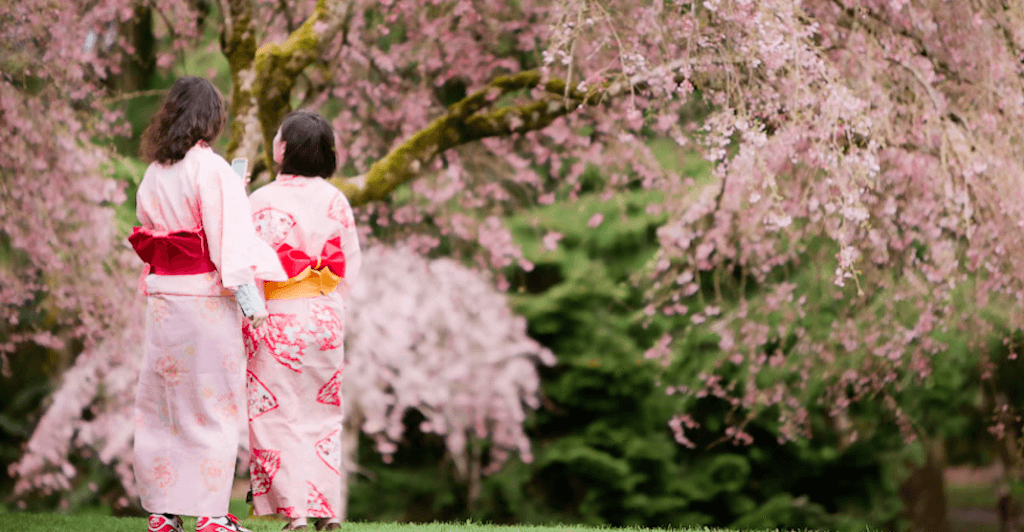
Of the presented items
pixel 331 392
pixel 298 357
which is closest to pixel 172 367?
pixel 298 357

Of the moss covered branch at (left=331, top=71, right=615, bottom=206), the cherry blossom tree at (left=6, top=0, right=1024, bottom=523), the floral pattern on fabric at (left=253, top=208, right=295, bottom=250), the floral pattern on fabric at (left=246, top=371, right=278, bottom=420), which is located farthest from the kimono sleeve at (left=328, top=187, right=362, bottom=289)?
the moss covered branch at (left=331, top=71, right=615, bottom=206)

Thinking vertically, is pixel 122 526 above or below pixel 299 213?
below

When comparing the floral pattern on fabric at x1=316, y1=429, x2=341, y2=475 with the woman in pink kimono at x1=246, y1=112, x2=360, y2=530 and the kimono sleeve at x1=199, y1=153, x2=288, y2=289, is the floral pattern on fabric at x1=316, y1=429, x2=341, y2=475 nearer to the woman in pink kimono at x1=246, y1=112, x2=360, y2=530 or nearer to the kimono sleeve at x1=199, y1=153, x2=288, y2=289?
the woman in pink kimono at x1=246, y1=112, x2=360, y2=530

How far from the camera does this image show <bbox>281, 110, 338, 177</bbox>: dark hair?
8.38 ft

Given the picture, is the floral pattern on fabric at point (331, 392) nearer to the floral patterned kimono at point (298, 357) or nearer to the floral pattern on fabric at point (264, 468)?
the floral patterned kimono at point (298, 357)

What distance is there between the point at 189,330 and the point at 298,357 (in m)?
0.37

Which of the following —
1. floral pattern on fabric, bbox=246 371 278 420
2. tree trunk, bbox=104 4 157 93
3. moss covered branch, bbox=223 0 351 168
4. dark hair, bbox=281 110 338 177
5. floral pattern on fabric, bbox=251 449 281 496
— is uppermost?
tree trunk, bbox=104 4 157 93

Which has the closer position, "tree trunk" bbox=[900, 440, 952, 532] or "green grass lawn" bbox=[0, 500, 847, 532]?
"green grass lawn" bbox=[0, 500, 847, 532]

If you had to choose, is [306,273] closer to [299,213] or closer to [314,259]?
[314,259]

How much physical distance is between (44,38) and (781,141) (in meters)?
3.52

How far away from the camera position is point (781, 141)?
3623mm

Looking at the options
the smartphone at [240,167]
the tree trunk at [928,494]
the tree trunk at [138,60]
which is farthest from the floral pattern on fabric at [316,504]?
the tree trunk at [928,494]

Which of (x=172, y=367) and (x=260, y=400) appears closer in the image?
(x=172, y=367)

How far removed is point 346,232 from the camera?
2.65 meters
